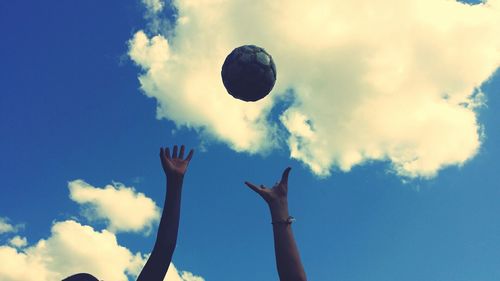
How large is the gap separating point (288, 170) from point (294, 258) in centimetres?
131

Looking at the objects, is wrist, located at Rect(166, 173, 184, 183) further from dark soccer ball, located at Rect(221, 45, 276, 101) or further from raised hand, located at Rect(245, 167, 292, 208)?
dark soccer ball, located at Rect(221, 45, 276, 101)

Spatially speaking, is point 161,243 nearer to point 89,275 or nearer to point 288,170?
point 89,275

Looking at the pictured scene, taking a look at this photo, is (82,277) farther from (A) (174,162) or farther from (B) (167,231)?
(A) (174,162)

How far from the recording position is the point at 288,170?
543 centimetres

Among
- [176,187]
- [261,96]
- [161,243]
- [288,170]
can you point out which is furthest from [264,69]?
[161,243]

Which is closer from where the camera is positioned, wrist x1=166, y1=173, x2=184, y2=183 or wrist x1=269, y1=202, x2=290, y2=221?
wrist x1=166, y1=173, x2=184, y2=183

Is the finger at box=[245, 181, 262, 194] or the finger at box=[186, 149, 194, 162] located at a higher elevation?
the finger at box=[186, 149, 194, 162]

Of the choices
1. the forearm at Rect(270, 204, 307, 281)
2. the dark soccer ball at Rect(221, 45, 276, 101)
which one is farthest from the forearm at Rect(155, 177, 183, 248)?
the dark soccer ball at Rect(221, 45, 276, 101)

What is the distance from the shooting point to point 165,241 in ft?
13.6

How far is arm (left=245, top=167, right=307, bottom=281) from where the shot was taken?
4.29 metres

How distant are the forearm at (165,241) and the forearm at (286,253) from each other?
1.04m

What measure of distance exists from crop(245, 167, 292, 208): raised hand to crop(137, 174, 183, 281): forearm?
44.7 inches

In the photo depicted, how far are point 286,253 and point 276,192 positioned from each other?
103cm

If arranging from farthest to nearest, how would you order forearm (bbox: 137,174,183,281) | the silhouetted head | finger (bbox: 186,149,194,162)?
finger (bbox: 186,149,194,162)
the silhouetted head
forearm (bbox: 137,174,183,281)
